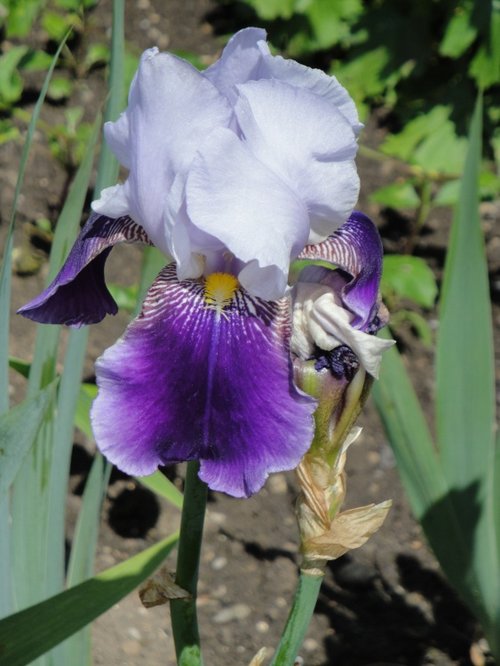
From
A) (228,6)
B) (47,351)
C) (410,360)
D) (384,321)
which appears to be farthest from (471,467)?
(228,6)

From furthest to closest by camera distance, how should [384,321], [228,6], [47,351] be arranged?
[228,6]
[47,351]
[384,321]

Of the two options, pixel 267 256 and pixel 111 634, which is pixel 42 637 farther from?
pixel 111 634

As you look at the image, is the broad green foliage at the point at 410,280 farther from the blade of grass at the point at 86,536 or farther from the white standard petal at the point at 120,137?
the white standard petal at the point at 120,137

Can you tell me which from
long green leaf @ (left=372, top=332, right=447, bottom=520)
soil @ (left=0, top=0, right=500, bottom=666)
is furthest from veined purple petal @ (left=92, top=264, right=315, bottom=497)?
soil @ (left=0, top=0, right=500, bottom=666)


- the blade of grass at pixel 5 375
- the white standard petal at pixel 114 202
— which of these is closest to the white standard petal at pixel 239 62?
the white standard petal at pixel 114 202

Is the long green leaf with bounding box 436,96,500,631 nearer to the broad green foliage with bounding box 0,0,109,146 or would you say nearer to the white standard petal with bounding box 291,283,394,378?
the white standard petal with bounding box 291,283,394,378

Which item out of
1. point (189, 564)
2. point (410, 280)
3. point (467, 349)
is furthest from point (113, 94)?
point (410, 280)
